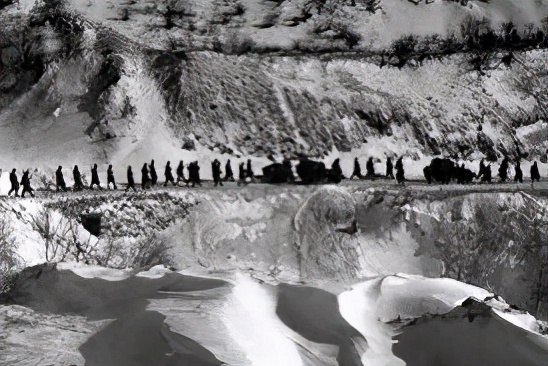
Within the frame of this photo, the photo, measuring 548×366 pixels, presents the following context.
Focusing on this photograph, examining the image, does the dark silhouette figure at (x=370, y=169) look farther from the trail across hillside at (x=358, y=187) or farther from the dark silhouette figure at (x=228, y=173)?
the dark silhouette figure at (x=228, y=173)

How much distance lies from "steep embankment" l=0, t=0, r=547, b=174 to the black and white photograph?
0.11m

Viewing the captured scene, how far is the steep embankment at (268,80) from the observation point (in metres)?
51.8

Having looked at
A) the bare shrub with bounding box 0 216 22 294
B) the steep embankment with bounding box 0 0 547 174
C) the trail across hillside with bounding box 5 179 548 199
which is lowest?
the bare shrub with bounding box 0 216 22 294

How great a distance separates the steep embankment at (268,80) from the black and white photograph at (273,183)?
0.11 metres

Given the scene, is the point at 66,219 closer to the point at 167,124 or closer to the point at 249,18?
the point at 167,124

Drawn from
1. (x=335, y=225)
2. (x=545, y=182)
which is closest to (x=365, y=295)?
(x=335, y=225)

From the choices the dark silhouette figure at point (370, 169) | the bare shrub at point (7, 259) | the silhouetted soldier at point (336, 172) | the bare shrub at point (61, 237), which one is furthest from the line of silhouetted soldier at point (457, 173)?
the bare shrub at point (7, 259)

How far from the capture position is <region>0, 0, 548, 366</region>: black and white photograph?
26.3 meters

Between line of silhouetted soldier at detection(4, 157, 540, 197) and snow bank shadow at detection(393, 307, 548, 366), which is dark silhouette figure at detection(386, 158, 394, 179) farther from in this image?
snow bank shadow at detection(393, 307, 548, 366)

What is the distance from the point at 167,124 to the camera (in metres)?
52.1

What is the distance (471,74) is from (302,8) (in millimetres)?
9460

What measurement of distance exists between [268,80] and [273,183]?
1124 cm

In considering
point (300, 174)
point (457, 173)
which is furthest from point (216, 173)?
point (457, 173)

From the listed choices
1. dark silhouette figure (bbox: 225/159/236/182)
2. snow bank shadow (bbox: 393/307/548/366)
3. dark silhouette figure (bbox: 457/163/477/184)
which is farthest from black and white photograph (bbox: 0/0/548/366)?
dark silhouette figure (bbox: 457/163/477/184)
